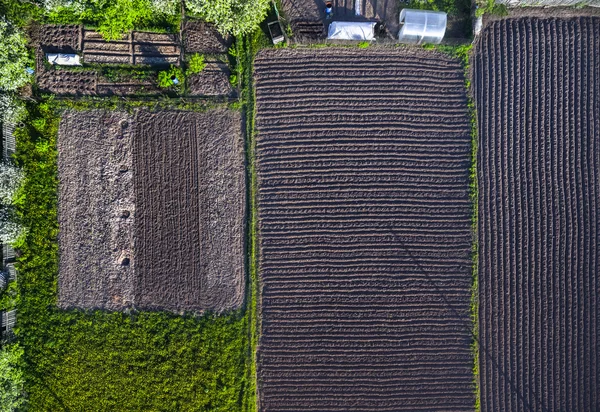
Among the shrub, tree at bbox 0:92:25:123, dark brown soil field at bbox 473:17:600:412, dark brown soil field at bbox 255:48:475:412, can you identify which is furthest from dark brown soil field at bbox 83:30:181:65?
dark brown soil field at bbox 473:17:600:412

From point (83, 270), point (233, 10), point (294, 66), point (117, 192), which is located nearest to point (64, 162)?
point (117, 192)

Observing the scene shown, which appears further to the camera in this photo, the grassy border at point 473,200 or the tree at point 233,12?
the grassy border at point 473,200

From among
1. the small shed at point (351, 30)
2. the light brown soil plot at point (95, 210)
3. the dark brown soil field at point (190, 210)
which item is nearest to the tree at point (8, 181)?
the light brown soil plot at point (95, 210)

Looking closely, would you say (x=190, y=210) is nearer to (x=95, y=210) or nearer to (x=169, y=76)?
(x=95, y=210)

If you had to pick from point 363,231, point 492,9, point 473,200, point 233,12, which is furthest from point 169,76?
point 492,9

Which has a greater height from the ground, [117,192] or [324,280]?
[117,192]

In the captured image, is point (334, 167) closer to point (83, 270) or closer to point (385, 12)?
point (385, 12)

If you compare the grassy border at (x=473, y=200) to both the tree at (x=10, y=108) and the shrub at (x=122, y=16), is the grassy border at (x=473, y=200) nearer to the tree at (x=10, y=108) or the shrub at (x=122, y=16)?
the shrub at (x=122, y=16)
